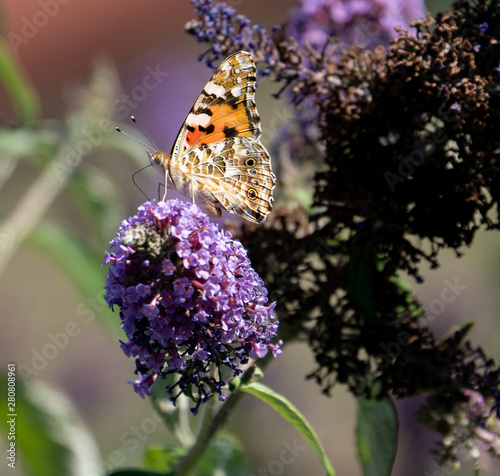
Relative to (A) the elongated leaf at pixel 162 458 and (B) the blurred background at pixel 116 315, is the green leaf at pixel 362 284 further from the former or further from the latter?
(B) the blurred background at pixel 116 315

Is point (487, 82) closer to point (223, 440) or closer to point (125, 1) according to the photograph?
point (223, 440)

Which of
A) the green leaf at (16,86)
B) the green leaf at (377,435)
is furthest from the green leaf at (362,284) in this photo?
the green leaf at (16,86)

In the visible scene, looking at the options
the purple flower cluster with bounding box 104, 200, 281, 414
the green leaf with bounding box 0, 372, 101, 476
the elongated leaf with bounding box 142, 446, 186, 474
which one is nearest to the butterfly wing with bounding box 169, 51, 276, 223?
the purple flower cluster with bounding box 104, 200, 281, 414

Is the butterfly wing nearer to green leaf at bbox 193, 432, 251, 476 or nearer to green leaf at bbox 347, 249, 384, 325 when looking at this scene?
green leaf at bbox 347, 249, 384, 325

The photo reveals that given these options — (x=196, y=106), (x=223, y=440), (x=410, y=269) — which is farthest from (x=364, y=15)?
(x=223, y=440)

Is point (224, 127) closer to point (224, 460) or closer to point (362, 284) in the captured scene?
point (362, 284)

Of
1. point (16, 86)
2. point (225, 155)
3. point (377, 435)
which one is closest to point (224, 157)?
point (225, 155)
